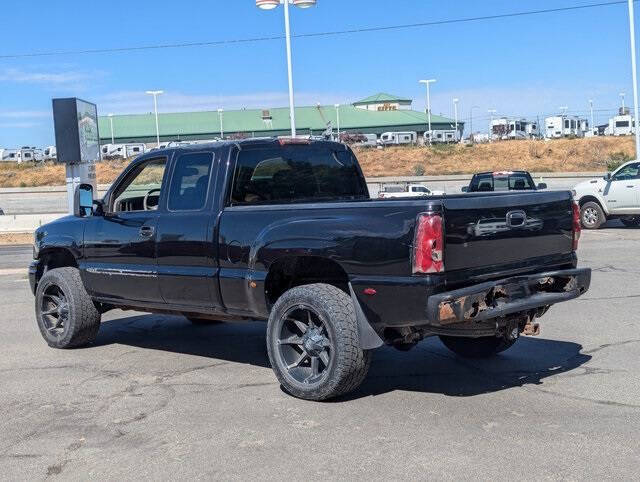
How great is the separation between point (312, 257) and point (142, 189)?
2650mm

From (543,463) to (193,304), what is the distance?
3439mm

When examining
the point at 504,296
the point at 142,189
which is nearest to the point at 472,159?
the point at 142,189

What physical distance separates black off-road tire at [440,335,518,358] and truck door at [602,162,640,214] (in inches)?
625

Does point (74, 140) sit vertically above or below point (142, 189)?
above

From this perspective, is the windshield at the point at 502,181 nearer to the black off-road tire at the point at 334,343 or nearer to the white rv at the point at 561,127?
the black off-road tire at the point at 334,343

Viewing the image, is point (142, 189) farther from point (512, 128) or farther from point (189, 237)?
point (512, 128)

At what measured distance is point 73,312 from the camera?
8109 millimetres

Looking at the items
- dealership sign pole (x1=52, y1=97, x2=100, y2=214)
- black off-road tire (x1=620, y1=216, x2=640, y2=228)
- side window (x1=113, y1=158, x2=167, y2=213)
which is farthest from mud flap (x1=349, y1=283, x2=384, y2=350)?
→ black off-road tire (x1=620, y1=216, x2=640, y2=228)

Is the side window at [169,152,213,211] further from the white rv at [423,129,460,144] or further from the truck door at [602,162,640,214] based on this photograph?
the white rv at [423,129,460,144]

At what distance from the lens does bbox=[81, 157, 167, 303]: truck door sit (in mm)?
7348

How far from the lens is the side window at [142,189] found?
7648mm

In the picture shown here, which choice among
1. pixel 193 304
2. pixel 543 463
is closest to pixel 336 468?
pixel 543 463

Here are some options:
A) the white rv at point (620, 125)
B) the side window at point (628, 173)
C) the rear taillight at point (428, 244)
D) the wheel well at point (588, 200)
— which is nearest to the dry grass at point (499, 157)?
the white rv at point (620, 125)

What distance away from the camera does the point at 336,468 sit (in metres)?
4.66
